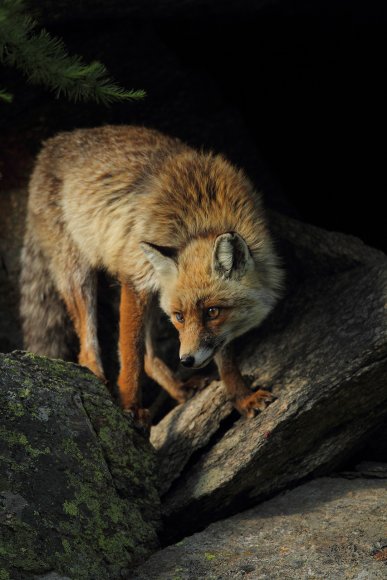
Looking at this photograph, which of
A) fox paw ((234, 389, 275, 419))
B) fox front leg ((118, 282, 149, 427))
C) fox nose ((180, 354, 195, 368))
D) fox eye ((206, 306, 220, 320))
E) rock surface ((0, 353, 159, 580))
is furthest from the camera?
fox front leg ((118, 282, 149, 427))

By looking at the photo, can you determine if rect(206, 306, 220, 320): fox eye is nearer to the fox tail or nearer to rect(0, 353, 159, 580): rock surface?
rect(0, 353, 159, 580): rock surface

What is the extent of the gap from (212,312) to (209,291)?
13 centimetres

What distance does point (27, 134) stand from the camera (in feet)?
20.9

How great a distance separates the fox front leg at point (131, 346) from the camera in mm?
4895

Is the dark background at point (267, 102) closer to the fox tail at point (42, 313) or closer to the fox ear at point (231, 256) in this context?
the fox tail at point (42, 313)

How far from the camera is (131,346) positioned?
4.95 metres

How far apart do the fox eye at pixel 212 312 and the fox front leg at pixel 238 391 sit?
1.51ft

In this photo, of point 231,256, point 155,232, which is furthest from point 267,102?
point 231,256

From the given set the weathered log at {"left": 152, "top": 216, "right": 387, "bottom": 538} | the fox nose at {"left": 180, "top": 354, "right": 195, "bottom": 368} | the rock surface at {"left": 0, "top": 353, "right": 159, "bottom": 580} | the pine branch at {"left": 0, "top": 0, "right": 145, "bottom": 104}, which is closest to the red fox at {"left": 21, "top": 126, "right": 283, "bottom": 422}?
the fox nose at {"left": 180, "top": 354, "right": 195, "bottom": 368}

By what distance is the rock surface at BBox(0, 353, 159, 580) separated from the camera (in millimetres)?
3346

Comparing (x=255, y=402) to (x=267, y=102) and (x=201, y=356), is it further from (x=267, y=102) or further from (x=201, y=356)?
(x=267, y=102)

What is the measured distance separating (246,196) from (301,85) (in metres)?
2.00

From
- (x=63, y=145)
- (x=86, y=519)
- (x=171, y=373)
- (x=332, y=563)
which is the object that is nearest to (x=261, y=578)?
(x=332, y=563)

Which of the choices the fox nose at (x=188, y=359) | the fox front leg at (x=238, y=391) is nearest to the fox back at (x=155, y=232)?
the fox nose at (x=188, y=359)
